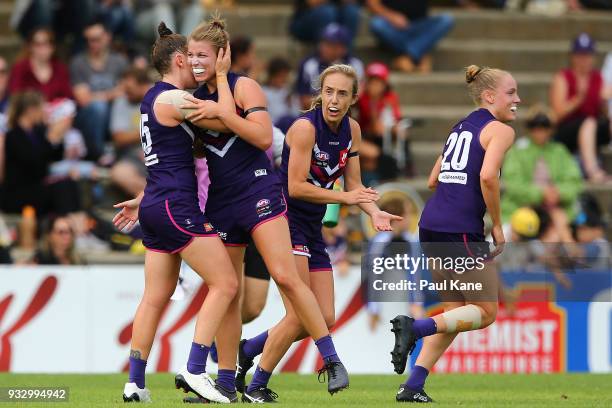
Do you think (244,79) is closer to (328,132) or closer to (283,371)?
→ (328,132)

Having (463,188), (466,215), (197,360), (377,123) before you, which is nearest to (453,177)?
(463,188)

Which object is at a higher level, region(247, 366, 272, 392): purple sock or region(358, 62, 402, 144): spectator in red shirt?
region(358, 62, 402, 144): spectator in red shirt

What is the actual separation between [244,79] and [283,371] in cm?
508

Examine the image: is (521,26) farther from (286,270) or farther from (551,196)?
(286,270)

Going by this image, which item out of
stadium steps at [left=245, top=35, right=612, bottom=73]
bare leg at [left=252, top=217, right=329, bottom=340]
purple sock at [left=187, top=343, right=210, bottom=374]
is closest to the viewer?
purple sock at [left=187, top=343, right=210, bottom=374]

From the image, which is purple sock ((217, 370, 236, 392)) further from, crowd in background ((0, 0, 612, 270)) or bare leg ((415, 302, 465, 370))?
crowd in background ((0, 0, 612, 270))

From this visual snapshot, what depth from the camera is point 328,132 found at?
946 centimetres

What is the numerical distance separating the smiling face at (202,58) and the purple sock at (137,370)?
5.82ft

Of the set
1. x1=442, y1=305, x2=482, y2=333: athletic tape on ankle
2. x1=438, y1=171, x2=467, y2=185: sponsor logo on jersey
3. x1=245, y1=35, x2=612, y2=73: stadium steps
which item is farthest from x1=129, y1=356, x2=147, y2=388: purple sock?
x1=245, y1=35, x2=612, y2=73: stadium steps

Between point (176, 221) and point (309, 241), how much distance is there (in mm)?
1086

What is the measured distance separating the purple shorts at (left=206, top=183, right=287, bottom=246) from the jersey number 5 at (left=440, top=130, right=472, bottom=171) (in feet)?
3.64

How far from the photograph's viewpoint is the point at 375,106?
16.6 metres

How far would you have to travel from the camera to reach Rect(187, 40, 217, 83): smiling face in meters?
8.97

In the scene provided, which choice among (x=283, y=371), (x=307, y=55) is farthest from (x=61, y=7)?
(x=283, y=371)
